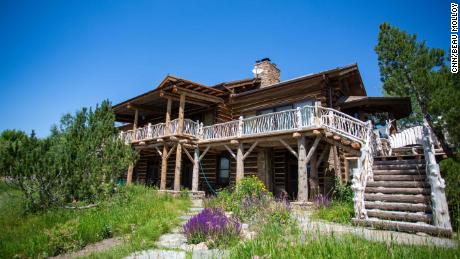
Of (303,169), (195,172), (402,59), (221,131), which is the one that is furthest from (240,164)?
(402,59)

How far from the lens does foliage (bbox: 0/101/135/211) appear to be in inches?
365

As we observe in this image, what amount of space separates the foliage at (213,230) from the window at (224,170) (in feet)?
40.5

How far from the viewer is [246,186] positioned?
10.2m

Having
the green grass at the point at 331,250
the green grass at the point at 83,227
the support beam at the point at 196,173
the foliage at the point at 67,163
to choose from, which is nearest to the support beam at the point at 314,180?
the green grass at the point at 83,227

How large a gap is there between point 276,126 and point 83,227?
32.2ft

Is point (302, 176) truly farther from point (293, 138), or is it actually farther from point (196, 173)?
point (196, 173)

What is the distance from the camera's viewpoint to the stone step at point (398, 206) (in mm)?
7688

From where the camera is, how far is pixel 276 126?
1415 centimetres

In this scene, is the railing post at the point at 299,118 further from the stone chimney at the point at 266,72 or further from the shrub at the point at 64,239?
the shrub at the point at 64,239

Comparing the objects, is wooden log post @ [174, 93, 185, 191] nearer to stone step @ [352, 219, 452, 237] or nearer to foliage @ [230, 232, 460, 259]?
stone step @ [352, 219, 452, 237]

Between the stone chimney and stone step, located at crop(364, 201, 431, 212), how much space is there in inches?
480

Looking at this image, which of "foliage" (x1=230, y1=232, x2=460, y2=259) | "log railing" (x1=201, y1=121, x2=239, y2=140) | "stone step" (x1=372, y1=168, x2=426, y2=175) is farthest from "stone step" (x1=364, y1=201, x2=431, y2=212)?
"log railing" (x1=201, y1=121, x2=239, y2=140)

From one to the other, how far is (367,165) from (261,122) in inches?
232

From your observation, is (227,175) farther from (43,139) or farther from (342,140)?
(43,139)
